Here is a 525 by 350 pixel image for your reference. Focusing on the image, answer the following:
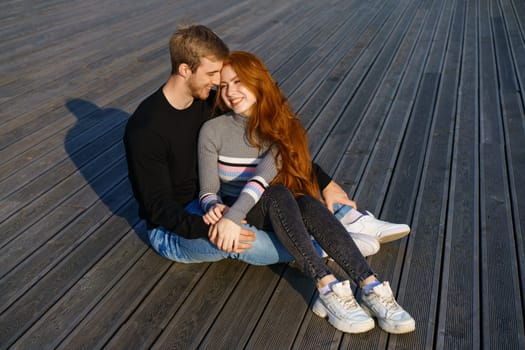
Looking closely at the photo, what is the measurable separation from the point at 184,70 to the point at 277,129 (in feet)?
1.56

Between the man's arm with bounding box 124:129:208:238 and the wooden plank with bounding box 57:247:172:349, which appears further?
the man's arm with bounding box 124:129:208:238

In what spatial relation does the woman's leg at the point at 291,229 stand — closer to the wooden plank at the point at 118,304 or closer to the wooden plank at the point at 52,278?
the wooden plank at the point at 118,304

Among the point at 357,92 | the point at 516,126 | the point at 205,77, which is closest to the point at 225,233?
the point at 205,77

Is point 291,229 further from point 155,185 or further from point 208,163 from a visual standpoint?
point 155,185

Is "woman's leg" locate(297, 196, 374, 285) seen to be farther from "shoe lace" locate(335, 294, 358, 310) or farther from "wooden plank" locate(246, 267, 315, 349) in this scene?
"wooden plank" locate(246, 267, 315, 349)

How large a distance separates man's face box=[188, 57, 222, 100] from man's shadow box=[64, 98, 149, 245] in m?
0.85

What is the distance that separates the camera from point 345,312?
2115 millimetres

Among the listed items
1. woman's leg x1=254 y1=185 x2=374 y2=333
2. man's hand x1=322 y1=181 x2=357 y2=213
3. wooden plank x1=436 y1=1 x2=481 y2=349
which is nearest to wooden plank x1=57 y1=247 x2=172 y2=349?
woman's leg x1=254 y1=185 x2=374 y2=333

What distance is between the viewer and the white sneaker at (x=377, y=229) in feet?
8.59

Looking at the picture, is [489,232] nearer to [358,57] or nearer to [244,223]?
[244,223]

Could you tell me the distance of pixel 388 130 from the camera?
405 centimetres

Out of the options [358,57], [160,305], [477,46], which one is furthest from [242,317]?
[477,46]

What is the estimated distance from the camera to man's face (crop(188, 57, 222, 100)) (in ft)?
7.63

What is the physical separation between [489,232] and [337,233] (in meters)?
1.01
